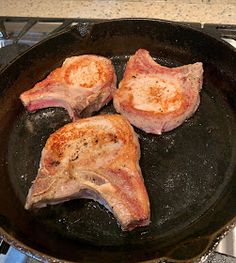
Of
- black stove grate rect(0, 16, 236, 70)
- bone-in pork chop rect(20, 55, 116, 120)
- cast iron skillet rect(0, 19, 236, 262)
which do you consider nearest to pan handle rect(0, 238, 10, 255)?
cast iron skillet rect(0, 19, 236, 262)

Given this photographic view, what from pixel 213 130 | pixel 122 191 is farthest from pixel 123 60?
pixel 122 191

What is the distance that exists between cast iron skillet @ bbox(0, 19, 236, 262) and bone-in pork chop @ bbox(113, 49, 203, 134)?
0.04 meters

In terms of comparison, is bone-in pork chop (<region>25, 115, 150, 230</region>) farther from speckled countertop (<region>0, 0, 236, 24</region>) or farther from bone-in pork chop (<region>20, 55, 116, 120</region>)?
speckled countertop (<region>0, 0, 236, 24</region>)

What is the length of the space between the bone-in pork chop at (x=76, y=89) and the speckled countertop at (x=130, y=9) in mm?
435

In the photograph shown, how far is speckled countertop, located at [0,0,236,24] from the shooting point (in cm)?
152

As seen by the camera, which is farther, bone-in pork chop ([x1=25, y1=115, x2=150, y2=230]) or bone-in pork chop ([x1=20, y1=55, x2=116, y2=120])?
bone-in pork chop ([x1=20, y1=55, x2=116, y2=120])

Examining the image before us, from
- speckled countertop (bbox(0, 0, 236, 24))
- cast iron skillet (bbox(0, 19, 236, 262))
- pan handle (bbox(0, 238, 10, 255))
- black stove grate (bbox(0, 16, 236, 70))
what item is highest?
speckled countertop (bbox(0, 0, 236, 24))

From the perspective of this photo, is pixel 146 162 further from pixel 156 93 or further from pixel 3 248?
pixel 3 248

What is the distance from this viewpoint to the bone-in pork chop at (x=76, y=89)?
115 cm

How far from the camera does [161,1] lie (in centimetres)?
159

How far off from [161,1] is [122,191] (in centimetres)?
91

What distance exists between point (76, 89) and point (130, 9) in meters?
0.56

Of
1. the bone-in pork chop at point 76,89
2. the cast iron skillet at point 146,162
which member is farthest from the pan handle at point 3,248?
the bone-in pork chop at point 76,89

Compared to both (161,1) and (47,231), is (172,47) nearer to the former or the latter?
(161,1)
